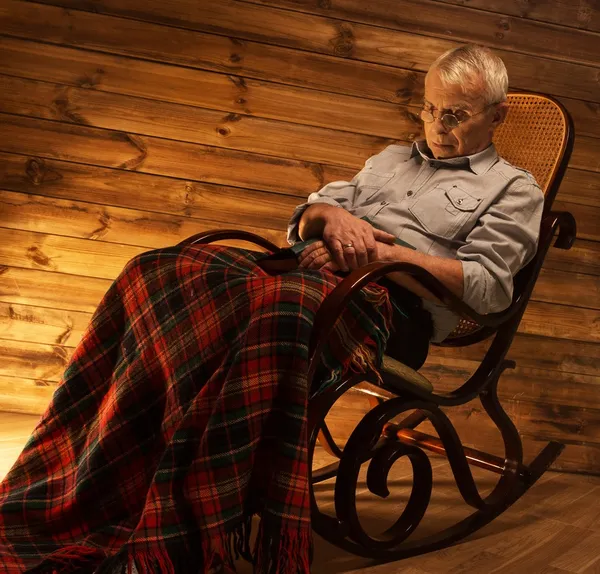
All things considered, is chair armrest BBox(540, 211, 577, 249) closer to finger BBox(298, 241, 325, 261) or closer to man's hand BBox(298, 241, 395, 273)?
man's hand BBox(298, 241, 395, 273)

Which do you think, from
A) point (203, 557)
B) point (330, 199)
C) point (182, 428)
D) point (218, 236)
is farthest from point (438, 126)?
point (203, 557)

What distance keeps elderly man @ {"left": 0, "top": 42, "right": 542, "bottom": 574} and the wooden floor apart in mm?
354

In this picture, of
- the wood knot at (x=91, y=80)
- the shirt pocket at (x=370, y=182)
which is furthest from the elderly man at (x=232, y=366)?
the wood knot at (x=91, y=80)

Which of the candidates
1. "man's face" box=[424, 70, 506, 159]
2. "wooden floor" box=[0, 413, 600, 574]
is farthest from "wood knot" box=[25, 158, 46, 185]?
"man's face" box=[424, 70, 506, 159]

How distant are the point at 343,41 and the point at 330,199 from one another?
78cm

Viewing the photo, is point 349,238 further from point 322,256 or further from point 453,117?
point 453,117

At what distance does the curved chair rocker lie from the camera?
5.42 ft

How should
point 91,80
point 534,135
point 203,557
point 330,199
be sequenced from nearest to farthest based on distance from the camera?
point 203,557, point 330,199, point 534,135, point 91,80

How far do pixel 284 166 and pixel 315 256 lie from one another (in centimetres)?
89

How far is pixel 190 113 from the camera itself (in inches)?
101

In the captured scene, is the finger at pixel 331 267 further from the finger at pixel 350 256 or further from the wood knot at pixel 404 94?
the wood knot at pixel 404 94

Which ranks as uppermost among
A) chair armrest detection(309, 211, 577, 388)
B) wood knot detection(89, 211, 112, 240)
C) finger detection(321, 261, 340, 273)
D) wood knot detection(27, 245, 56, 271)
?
wood knot detection(89, 211, 112, 240)

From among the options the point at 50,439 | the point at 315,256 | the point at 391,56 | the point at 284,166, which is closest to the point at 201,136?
the point at 284,166

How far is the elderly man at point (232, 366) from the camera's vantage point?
139 cm
